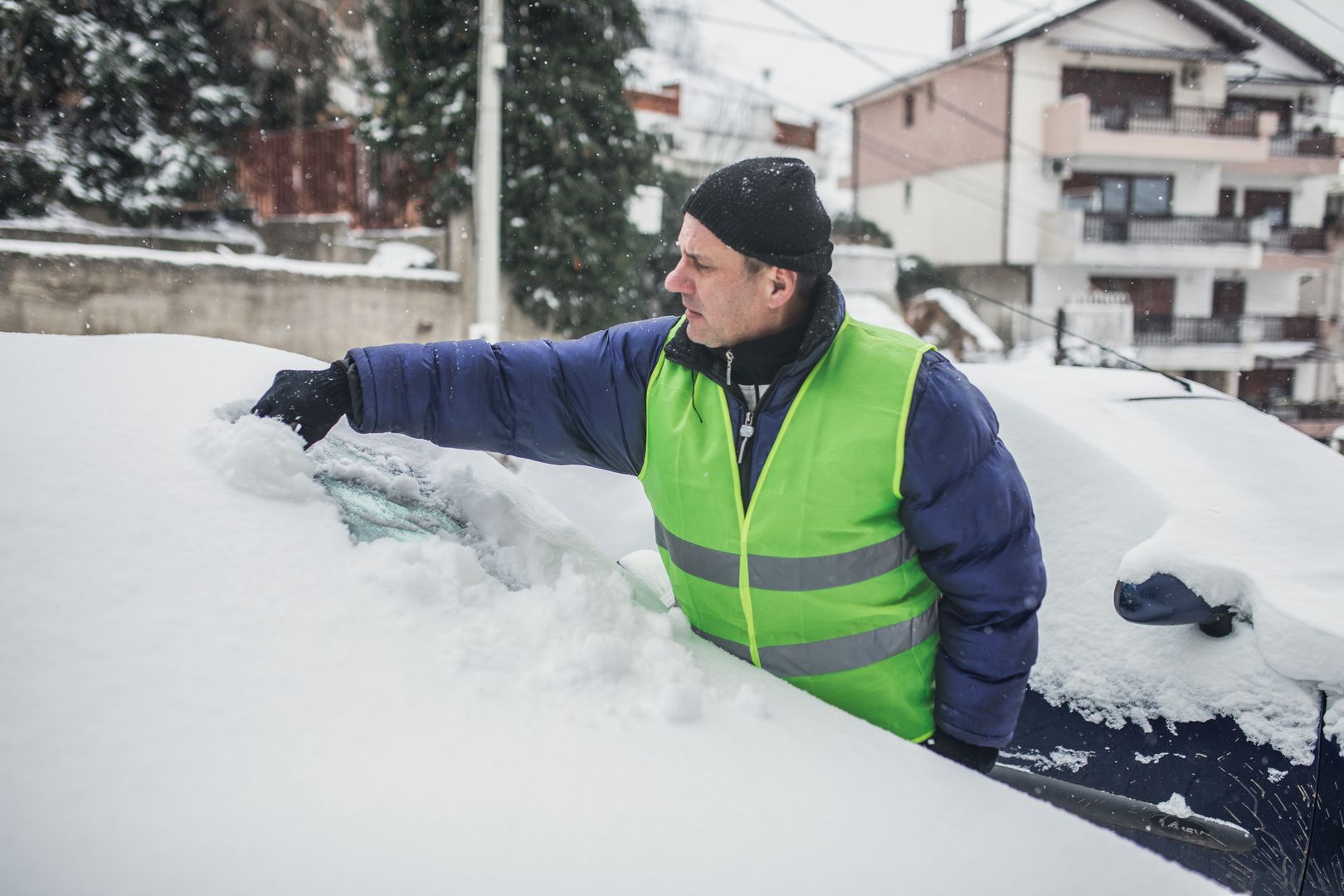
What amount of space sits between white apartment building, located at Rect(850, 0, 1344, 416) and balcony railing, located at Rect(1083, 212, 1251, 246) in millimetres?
37

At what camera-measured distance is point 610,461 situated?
200cm

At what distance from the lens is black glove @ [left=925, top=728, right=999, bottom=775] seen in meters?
1.78

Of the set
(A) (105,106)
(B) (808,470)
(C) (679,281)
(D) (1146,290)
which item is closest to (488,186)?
(A) (105,106)

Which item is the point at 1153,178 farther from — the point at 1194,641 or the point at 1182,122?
the point at 1194,641

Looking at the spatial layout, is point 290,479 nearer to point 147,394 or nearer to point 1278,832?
point 147,394

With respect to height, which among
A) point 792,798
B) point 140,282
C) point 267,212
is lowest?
point 792,798

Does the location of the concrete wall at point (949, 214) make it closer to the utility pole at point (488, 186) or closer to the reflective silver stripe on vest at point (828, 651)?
the utility pole at point (488, 186)

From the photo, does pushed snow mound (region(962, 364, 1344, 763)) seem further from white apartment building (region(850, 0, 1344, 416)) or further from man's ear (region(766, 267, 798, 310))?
white apartment building (region(850, 0, 1344, 416))

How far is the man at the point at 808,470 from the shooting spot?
163 cm

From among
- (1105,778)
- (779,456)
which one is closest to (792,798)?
(779,456)

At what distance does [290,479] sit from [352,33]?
12.2m

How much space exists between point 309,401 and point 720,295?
74 cm

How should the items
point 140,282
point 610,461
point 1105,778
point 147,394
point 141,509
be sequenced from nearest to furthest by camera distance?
point 141,509, point 147,394, point 610,461, point 1105,778, point 140,282

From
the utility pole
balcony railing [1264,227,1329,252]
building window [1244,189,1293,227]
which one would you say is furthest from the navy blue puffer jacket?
building window [1244,189,1293,227]
